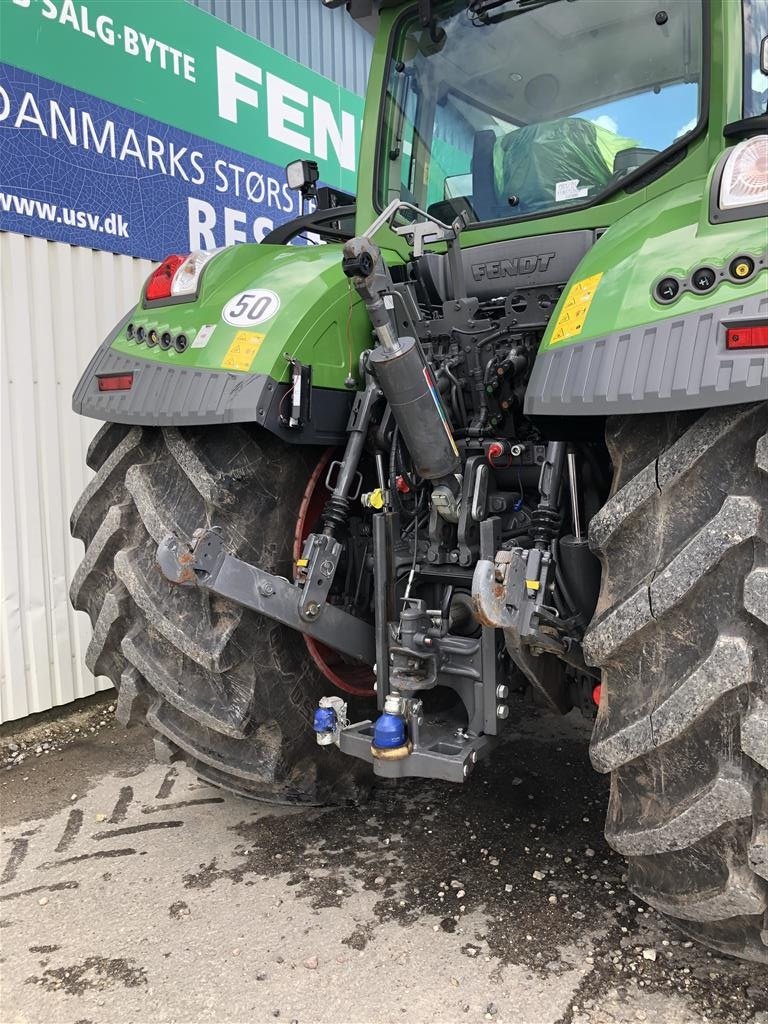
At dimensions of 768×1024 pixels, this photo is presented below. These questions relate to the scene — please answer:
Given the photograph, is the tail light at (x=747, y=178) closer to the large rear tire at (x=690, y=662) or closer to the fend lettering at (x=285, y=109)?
the large rear tire at (x=690, y=662)

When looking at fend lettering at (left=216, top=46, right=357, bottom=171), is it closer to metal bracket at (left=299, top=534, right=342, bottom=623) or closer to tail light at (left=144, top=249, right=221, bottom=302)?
tail light at (left=144, top=249, right=221, bottom=302)

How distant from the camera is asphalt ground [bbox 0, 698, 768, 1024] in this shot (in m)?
1.88

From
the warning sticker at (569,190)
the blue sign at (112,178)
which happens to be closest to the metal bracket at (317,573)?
the warning sticker at (569,190)

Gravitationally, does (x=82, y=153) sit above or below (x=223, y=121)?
below

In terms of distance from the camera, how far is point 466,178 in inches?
106

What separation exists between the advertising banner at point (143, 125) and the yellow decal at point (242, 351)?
6.34 feet

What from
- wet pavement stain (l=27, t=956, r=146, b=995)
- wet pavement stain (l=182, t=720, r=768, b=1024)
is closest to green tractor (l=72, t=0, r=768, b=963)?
wet pavement stain (l=182, t=720, r=768, b=1024)

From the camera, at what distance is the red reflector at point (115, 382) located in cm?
226

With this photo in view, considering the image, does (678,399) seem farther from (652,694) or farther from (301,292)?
(301,292)

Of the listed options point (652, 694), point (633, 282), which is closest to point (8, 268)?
point (633, 282)

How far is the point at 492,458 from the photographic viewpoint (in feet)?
7.16

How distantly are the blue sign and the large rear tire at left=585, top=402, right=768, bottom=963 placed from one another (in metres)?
2.93

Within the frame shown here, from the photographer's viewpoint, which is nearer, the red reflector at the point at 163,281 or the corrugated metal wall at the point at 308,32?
the red reflector at the point at 163,281

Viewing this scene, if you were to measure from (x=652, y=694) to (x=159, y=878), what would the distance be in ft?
5.24
